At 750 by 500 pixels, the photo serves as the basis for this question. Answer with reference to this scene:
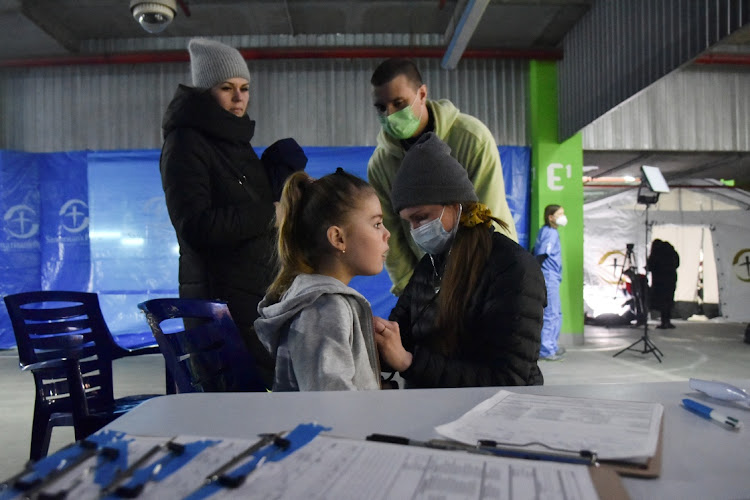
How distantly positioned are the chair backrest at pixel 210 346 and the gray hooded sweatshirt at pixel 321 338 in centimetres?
25

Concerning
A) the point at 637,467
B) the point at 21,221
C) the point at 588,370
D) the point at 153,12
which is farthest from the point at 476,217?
the point at 21,221

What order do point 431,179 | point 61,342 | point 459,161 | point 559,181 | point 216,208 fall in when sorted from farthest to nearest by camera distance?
point 559,181
point 61,342
point 459,161
point 216,208
point 431,179

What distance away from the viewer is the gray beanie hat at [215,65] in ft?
5.63

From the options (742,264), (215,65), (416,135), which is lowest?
(742,264)

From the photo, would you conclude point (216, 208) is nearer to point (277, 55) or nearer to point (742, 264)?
point (277, 55)

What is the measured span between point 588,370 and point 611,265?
199 inches

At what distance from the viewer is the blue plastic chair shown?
5.36 feet

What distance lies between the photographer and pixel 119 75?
620 cm

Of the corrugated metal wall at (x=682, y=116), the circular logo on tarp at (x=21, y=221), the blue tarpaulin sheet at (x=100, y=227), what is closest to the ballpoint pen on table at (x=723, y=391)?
the blue tarpaulin sheet at (x=100, y=227)

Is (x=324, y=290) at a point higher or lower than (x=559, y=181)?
lower

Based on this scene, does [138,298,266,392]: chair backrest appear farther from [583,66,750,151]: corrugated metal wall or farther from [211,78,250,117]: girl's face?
[583,66,750,151]: corrugated metal wall

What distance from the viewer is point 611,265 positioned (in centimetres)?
901

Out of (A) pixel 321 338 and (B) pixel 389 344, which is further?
(B) pixel 389 344

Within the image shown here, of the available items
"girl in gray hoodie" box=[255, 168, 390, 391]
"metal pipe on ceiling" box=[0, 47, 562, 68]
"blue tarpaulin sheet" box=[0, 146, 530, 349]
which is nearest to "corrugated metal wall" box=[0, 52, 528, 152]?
"metal pipe on ceiling" box=[0, 47, 562, 68]
